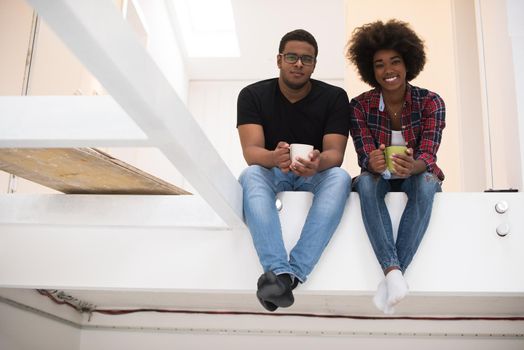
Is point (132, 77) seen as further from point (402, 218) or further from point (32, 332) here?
point (32, 332)

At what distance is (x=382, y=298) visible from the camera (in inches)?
69.1

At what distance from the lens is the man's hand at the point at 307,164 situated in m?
1.72

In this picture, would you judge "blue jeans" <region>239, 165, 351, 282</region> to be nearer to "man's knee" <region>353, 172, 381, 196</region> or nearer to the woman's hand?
"man's knee" <region>353, 172, 381, 196</region>

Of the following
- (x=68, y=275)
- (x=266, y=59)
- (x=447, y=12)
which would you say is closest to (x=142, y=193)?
(x=68, y=275)

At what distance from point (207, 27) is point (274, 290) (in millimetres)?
4398

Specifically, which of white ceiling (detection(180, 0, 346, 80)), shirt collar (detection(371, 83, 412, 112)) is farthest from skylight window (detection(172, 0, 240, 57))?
shirt collar (detection(371, 83, 412, 112))

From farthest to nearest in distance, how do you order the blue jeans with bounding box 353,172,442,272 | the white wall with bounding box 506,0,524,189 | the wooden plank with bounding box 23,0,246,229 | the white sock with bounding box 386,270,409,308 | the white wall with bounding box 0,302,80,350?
the white wall with bounding box 0,302,80,350 → the white wall with bounding box 506,0,524,189 → the blue jeans with bounding box 353,172,442,272 → the white sock with bounding box 386,270,409,308 → the wooden plank with bounding box 23,0,246,229

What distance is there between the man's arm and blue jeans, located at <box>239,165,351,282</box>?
40 millimetres

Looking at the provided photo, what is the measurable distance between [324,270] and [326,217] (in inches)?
7.6

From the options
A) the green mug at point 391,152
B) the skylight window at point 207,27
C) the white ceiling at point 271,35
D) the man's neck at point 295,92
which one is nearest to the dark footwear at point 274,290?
the green mug at point 391,152

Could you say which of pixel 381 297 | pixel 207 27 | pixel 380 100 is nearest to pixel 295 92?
pixel 380 100

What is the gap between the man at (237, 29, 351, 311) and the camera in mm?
1707

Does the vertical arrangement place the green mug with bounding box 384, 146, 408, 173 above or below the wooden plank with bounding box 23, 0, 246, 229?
above

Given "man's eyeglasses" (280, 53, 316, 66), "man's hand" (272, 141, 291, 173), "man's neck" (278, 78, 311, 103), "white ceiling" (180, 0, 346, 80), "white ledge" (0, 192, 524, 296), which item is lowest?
"white ledge" (0, 192, 524, 296)
